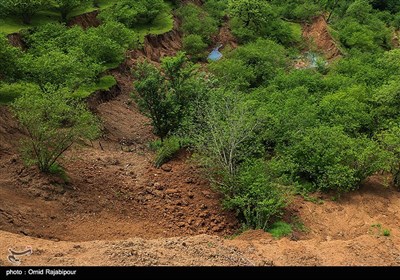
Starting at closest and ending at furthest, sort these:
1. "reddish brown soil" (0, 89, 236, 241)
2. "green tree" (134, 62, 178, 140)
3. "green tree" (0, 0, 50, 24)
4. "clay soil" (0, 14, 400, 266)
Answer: "clay soil" (0, 14, 400, 266), "reddish brown soil" (0, 89, 236, 241), "green tree" (134, 62, 178, 140), "green tree" (0, 0, 50, 24)

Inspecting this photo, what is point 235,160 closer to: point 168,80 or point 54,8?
point 168,80

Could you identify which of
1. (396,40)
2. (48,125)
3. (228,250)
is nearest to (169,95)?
(48,125)

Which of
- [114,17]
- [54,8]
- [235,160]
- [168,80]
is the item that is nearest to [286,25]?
[114,17]

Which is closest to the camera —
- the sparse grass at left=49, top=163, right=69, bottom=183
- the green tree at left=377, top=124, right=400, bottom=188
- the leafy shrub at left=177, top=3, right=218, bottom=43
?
the sparse grass at left=49, top=163, right=69, bottom=183

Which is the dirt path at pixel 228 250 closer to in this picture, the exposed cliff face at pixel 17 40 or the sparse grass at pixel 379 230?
the sparse grass at pixel 379 230

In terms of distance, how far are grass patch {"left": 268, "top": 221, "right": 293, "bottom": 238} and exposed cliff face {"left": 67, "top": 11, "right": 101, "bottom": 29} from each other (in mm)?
27448

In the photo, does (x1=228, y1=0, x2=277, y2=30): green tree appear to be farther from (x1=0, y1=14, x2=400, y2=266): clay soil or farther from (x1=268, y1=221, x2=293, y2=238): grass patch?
(x1=268, y1=221, x2=293, y2=238): grass patch

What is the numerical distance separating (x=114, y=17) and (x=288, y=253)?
30456 mm

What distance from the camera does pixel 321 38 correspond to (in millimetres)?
49344

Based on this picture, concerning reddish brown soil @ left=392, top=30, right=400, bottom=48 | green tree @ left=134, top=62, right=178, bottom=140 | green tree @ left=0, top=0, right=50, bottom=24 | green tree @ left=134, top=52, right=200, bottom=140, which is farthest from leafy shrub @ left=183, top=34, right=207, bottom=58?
reddish brown soil @ left=392, top=30, right=400, bottom=48

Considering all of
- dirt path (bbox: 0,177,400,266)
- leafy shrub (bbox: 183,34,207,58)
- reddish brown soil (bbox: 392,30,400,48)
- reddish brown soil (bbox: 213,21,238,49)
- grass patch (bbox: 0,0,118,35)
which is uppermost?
grass patch (bbox: 0,0,118,35)

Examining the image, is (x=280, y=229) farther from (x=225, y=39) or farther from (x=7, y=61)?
(x=225, y=39)

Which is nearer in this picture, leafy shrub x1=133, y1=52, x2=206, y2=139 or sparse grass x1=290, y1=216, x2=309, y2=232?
sparse grass x1=290, y1=216, x2=309, y2=232

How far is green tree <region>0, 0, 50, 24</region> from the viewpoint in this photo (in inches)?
1299
